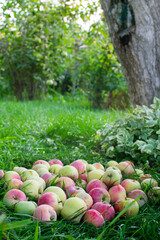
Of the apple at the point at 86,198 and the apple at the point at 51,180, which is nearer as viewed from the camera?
the apple at the point at 86,198

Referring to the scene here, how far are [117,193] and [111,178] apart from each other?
0.47 ft

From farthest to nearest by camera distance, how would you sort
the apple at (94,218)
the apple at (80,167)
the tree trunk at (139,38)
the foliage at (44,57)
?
the foliage at (44,57)
the tree trunk at (139,38)
the apple at (80,167)
the apple at (94,218)

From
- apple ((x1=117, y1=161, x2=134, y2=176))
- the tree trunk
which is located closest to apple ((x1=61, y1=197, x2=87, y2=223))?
apple ((x1=117, y1=161, x2=134, y2=176))

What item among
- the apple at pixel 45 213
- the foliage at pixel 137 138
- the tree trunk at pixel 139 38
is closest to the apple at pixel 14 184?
the apple at pixel 45 213

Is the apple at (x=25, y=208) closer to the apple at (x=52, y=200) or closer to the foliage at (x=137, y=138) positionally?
the apple at (x=52, y=200)

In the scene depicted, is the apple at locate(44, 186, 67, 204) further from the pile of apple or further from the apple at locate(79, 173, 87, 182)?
the apple at locate(79, 173, 87, 182)

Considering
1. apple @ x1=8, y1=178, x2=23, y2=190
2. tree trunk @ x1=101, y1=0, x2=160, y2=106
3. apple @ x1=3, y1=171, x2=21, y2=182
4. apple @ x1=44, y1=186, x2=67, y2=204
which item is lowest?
apple @ x1=44, y1=186, x2=67, y2=204

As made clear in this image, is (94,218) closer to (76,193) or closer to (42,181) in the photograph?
(76,193)

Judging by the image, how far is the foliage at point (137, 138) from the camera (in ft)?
8.13

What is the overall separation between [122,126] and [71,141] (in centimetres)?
78

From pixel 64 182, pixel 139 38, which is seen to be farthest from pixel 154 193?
pixel 139 38

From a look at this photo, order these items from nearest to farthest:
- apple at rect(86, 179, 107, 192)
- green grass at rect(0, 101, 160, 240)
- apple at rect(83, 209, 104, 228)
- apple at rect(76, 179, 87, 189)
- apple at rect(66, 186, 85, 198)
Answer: green grass at rect(0, 101, 160, 240) < apple at rect(83, 209, 104, 228) < apple at rect(66, 186, 85, 198) < apple at rect(86, 179, 107, 192) < apple at rect(76, 179, 87, 189)

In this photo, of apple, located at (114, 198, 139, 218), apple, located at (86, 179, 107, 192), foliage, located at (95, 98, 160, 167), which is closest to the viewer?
apple, located at (114, 198, 139, 218)

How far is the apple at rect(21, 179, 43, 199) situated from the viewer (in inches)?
60.6
